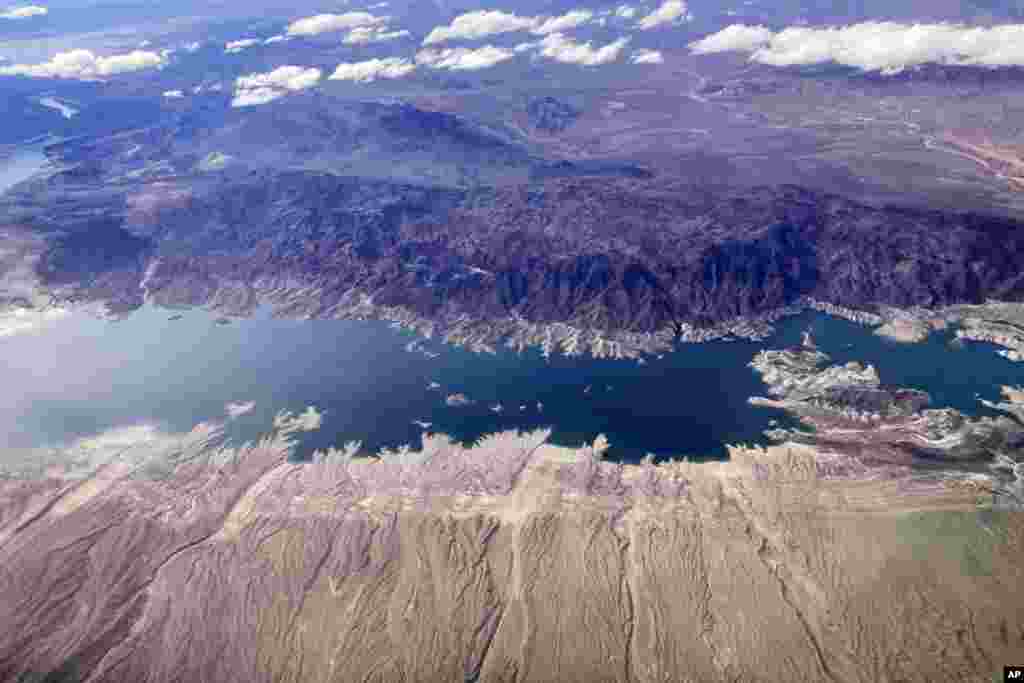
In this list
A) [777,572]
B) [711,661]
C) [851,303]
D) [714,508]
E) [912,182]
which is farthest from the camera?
[912,182]

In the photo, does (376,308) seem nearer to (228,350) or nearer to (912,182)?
(228,350)

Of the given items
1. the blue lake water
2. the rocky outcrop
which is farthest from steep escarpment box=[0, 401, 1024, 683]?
the blue lake water

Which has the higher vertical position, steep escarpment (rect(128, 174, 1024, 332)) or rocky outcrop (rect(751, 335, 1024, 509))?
steep escarpment (rect(128, 174, 1024, 332))

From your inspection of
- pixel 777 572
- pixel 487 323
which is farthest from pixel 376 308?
pixel 777 572

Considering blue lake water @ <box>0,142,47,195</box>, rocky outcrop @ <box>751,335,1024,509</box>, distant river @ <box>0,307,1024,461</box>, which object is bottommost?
distant river @ <box>0,307,1024,461</box>

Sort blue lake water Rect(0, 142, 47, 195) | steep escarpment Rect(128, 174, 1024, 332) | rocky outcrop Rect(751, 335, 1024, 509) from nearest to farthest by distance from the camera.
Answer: rocky outcrop Rect(751, 335, 1024, 509), steep escarpment Rect(128, 174, 1024, 332), blue lake water Rect(0, 142, 47, 195)

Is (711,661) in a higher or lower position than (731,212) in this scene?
lower

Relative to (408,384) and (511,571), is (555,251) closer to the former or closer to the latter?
(408,384)

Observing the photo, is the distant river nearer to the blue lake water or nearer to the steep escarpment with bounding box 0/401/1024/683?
the steep escarpment with bounding box 0/401/1024/683
